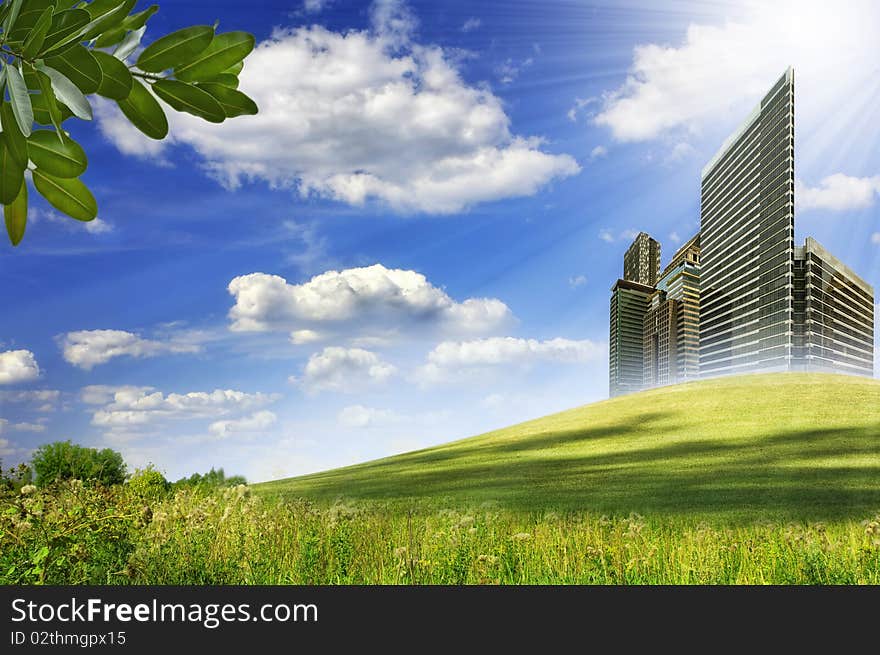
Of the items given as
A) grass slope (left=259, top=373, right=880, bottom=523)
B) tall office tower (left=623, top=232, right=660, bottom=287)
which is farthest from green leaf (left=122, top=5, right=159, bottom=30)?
tall office tower (left=623, top=232, right=660, bottom=287)

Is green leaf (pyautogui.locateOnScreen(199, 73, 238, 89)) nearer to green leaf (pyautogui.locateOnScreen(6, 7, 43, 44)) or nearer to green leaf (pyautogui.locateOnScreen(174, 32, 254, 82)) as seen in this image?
green leaf (pyautogui.locateOnScreen(174, 32, 254, 82))

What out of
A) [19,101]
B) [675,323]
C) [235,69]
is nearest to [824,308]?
[675,323]

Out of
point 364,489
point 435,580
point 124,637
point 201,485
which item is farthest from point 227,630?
point 364,489

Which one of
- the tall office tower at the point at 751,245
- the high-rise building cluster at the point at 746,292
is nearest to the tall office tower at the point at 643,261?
the high-rise building cluster at the point at 746,292

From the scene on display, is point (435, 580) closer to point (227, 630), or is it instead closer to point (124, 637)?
point (227, 630)

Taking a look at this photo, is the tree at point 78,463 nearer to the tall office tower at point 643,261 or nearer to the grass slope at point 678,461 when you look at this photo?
the grass slope at point 678,461

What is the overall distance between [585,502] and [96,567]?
6.73m

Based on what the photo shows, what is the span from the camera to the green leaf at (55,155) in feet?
3.49

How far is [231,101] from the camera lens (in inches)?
45.2

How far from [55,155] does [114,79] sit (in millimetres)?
165

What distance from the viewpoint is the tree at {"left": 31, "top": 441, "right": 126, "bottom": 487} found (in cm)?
920

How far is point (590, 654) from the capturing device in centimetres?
312

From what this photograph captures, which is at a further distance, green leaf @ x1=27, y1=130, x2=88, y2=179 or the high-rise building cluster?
the high-rise building cluster

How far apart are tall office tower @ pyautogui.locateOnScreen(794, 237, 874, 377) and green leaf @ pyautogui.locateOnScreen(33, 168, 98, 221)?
23.1 meters
